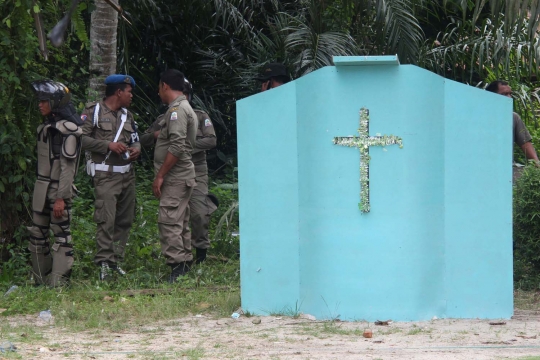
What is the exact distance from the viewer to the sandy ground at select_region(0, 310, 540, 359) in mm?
5117

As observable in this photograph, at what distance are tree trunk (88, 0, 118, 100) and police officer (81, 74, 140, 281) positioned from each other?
1.45 meters

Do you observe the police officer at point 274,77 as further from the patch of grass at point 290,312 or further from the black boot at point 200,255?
the patch of grass at point 290,312

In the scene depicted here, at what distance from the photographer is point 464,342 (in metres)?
5.43

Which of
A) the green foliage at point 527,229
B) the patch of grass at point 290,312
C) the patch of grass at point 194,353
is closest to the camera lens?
the patch of grass at point 194,353

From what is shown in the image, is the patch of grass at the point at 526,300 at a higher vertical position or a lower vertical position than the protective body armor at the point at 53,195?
lower

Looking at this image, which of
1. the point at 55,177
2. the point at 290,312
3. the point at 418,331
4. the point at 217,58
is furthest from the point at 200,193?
the point at 217,58

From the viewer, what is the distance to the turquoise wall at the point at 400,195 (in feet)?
19.7

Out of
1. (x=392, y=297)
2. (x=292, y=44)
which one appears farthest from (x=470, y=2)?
(x=392, y=297)

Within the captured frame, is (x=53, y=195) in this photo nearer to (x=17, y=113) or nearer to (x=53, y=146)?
(x=53, y=146)

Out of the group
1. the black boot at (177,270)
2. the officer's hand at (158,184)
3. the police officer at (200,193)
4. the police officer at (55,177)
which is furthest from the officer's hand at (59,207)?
the police officer at (200,193)

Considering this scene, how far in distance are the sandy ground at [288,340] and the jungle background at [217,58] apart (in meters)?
1.69

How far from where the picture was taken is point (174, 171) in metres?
7.88

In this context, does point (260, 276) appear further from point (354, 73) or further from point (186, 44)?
point (186, 44)

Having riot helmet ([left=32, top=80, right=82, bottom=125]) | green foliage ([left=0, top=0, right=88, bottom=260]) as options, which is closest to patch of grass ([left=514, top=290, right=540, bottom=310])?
riot helmet ([left=32, top=80, right=82, bottom=125])
